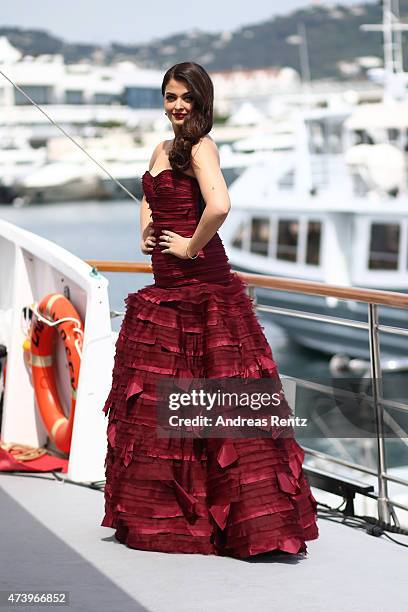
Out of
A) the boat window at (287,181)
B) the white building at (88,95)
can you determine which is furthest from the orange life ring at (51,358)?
the white building at (88,95)

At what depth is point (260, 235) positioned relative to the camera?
20375 millimetres

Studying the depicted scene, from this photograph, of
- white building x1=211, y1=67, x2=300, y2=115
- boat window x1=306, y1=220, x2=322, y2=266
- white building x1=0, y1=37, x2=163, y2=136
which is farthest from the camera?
white building x1=211, y1=67, x2=300, y2=115

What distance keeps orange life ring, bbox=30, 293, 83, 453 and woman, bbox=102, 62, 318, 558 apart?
0.84m

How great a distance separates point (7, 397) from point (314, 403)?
41.6 inches

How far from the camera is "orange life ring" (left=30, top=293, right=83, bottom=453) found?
353 cm

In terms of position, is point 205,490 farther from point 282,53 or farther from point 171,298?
point 282,53

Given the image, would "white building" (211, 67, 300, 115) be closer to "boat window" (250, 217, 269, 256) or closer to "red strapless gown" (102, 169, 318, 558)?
"boat window" (250, 217, 269, 256)

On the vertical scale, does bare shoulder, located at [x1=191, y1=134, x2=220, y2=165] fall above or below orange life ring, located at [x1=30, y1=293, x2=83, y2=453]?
above

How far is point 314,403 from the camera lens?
3693 millimetres

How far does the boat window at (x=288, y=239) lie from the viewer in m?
19.6

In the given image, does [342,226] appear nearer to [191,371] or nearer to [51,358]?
[51,358]

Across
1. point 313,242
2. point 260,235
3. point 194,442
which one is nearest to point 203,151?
point 194,442

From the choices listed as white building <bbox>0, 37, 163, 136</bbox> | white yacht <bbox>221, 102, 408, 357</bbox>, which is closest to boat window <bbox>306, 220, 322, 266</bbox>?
white yacht <bbox>221, 102, 408, 357</bbox>

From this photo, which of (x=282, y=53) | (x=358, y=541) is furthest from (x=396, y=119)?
(x=282, y=53)
